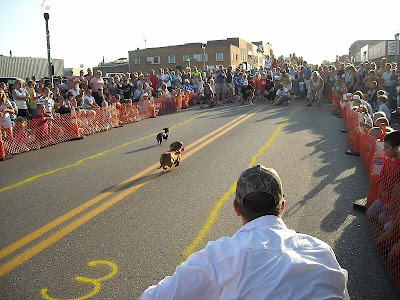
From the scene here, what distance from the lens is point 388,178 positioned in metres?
4.86

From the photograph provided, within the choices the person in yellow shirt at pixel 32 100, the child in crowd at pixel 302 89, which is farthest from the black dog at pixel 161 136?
the child in crowd at pixel 302 89

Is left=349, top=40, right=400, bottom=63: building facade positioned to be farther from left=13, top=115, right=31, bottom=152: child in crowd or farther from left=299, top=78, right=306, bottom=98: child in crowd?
left=13, top=115, right=31, bottom=152: child in crowd

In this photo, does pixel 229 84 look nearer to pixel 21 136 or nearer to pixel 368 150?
pixel 21 136

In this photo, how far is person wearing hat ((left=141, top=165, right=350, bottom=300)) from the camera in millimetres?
1653

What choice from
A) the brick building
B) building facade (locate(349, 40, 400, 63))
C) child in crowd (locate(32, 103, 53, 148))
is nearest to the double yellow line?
child in crowd (locate(32, 103, 53, 148))

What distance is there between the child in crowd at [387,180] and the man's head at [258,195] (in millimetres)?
3142

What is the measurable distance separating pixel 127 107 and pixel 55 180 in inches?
387

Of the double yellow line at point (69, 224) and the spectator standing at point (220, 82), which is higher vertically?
the spectator standing at point (220, 82)

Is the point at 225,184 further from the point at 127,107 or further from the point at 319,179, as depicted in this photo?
the point at 127,107

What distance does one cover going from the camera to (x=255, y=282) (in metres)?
1.67

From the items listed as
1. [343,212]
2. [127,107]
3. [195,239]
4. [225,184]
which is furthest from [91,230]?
[127,107]

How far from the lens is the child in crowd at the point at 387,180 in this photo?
15.2 feet

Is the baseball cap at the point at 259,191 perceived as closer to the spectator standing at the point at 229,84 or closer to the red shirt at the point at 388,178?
the red shirt at the point at 388,178

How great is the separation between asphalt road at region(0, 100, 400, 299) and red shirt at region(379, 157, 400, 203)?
50 cm
